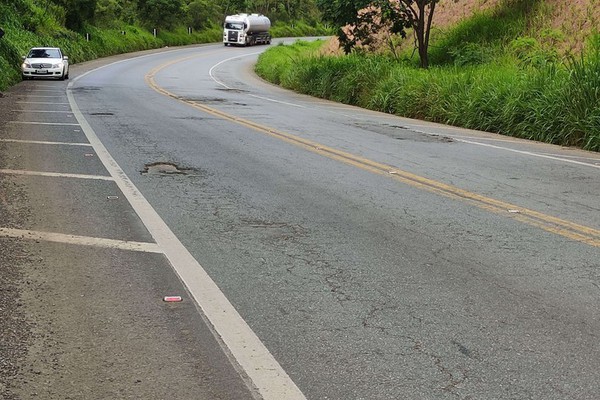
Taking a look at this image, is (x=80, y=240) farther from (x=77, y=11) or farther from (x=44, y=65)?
(x=77, y=11)

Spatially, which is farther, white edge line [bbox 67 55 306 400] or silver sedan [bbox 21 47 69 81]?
silver sedan [bbox 21 47 69 81]

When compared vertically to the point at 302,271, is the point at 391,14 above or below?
above

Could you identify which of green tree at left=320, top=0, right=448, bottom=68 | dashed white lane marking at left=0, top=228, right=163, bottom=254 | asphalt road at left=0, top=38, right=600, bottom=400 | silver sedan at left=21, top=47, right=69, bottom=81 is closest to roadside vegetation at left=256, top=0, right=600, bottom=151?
green tree at left=320, top=0, right=448, bottom=68

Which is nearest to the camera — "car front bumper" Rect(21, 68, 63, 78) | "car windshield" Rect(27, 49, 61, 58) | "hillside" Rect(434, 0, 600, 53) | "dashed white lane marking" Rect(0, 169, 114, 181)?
"dashed white lane marking" Rect(0, 169, 114, 181)

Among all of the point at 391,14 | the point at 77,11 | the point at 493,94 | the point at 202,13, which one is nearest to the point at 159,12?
the point at 202,13

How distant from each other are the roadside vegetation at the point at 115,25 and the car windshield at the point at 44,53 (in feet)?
2.84

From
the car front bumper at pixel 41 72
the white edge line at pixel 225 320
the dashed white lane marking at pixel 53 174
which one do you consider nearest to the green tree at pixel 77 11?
the car front bumper at pixel 41 72

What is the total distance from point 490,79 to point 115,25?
49.9 meters

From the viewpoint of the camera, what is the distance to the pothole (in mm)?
10336

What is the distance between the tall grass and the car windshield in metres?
12.6

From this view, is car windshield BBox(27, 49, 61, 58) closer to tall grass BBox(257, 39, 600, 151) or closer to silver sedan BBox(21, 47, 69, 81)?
silver sedan BBox(21, 47, 69, 81)

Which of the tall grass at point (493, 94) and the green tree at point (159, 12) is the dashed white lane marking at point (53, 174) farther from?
the green tree at point (159, 12)

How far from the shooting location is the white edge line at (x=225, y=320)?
154 inches

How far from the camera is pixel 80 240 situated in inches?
264
